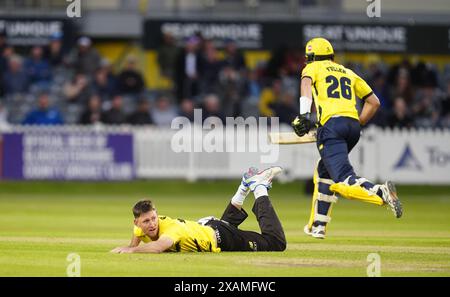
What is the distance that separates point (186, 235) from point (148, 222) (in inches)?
24.4

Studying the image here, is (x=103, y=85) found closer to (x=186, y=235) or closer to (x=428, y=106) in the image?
(x=428, y=106)

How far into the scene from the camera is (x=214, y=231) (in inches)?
504

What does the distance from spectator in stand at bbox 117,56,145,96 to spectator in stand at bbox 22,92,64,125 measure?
2.11 m

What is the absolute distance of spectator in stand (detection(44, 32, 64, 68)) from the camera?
28.8 metres

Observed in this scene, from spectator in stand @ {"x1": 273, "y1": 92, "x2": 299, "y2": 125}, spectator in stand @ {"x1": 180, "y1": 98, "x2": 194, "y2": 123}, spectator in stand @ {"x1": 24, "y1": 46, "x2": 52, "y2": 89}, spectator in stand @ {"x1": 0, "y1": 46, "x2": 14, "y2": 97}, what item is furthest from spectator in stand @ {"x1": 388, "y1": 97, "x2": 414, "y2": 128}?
spectator in stand @ {"x1": 0, "y1": 46, "x2": 14, "y2": 97}

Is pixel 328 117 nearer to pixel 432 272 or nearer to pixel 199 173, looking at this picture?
pixel 432 272

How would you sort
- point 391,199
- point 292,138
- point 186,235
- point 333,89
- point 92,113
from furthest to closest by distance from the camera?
point 92,113 → point 292,138 → point 333,89 → point 391,199 → point 186,235

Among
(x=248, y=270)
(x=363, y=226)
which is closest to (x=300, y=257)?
(x=248, y=270)

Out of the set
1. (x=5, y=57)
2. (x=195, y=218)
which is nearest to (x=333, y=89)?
(x=195, y=218)

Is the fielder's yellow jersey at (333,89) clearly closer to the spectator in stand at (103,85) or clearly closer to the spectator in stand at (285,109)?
the spectator in stand at (285,109)

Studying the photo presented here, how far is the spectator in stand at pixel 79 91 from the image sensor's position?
92.5ft

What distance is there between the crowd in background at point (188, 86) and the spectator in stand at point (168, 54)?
1.0 inches

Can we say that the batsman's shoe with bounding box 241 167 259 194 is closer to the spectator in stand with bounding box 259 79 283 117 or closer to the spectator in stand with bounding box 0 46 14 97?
the spectator in stand with bounding box 259 79 283 117

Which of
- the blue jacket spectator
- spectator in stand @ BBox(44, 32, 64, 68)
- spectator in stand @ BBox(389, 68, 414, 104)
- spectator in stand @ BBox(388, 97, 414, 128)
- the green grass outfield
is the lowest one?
the green grass outfield
